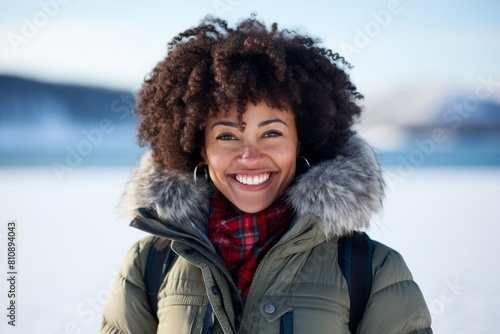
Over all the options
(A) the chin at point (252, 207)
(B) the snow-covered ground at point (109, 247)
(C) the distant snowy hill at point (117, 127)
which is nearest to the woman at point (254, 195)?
(A) the chin at point (252, 207)

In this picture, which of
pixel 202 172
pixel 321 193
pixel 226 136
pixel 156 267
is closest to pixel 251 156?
pixel 226 136

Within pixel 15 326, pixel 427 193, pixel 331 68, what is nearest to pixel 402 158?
pixel 427 193

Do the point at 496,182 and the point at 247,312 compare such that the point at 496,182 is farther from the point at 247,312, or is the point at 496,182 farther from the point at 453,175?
the point at 247,312

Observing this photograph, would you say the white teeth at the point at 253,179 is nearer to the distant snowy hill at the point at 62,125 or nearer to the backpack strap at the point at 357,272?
the backpack strap at the point at 357,272

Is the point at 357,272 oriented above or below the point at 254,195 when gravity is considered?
below

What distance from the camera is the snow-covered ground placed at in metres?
4.07

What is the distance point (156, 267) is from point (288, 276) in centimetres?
46

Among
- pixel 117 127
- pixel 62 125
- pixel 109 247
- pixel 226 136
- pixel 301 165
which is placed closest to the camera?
pixel 226 136

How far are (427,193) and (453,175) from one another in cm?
216

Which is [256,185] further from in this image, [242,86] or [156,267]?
[156,267]

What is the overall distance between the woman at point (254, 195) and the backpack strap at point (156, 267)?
2cm

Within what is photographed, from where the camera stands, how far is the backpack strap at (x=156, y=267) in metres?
2.04

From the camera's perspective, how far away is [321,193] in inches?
78.3

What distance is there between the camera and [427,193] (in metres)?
7.68
